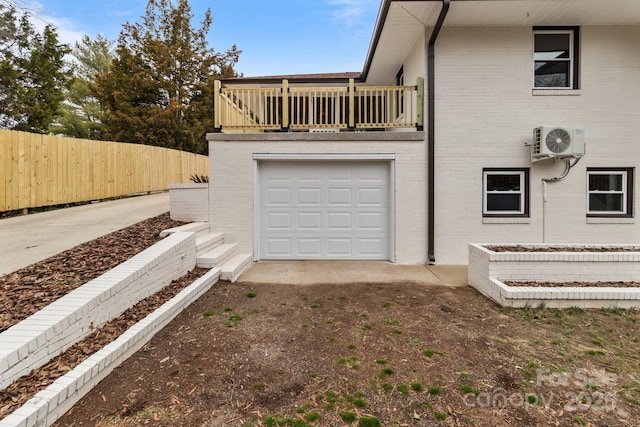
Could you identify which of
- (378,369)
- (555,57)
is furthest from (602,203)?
(378,369)

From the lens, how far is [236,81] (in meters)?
9.80

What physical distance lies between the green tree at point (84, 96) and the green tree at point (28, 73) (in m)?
6.91

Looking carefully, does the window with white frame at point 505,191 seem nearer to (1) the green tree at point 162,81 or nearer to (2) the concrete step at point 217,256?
(2) the concrete step at point 217,256

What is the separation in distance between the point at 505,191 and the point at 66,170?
11.6 meters

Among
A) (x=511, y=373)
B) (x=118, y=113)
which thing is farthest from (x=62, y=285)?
(x=118, y=113)

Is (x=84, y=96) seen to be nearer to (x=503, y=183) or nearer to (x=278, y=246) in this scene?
(x=278, y=246)

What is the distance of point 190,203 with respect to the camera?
23.0 ft

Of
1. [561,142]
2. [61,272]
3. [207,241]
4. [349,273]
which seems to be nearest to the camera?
[61,272]

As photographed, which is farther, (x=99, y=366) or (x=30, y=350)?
(x=99, y=366)

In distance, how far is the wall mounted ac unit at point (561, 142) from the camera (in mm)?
6406

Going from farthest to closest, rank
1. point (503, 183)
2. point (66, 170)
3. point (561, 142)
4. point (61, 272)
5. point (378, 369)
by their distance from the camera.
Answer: point (66, 170) → point (503, 183) → point (561, 142) → point (61, 272) → point (378, 369)

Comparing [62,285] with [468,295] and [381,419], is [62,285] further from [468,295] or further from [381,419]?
[468,295]

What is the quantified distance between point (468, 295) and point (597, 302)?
1630 mm

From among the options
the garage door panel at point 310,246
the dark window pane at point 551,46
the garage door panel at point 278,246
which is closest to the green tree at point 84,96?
the garage door panel at point 278,246
